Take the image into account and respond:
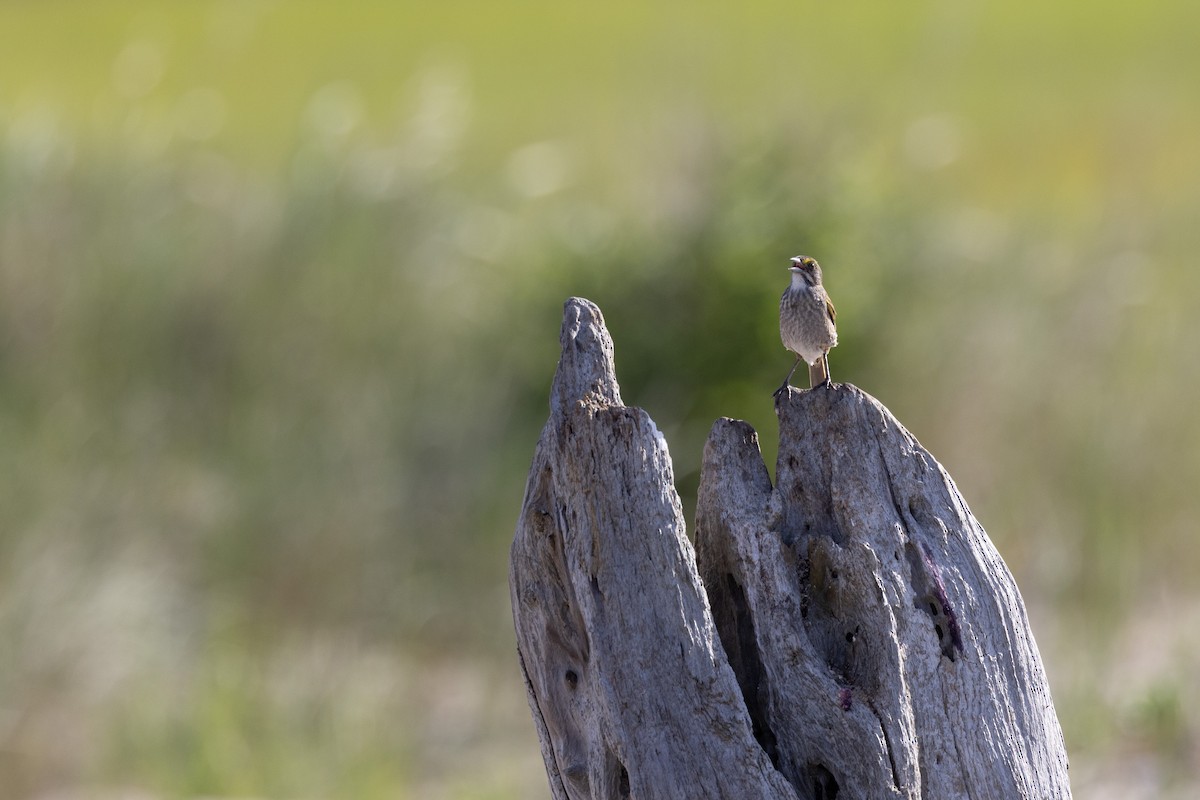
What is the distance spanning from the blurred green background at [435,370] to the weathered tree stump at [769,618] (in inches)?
152

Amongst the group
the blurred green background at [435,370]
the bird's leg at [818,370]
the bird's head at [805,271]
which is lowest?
the bird's leg at [818,370]

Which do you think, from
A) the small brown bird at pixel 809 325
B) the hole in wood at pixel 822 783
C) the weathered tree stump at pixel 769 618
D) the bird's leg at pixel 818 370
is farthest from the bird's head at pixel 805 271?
the hole in wood at pixel 822 783

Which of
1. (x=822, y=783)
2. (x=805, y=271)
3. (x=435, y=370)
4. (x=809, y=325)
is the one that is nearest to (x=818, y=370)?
(x=809, y=325)

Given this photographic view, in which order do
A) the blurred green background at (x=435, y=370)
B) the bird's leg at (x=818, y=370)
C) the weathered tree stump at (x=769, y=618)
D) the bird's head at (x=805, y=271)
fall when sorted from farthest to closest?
the blurred green background at (x=435, y=370), the bird's head at (x=805, y=271), the bird's leg at (x=818, y=370), the weathered tree stump at (x=769, y=618)

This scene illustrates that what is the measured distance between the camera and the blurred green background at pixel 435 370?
6.62 m

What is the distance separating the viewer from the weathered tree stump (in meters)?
2.24

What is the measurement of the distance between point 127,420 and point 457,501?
6.68ft

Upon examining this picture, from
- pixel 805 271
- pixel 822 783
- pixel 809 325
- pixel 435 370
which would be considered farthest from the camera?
pixel 435 370

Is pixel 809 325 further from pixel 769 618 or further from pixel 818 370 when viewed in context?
pixel 769 618

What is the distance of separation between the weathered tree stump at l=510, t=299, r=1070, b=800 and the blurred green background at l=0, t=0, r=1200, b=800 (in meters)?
3.86

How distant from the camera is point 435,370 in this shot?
8.34 meters

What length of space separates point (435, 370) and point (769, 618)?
6199 millimetres

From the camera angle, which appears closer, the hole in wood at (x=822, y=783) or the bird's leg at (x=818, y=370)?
the hole in wood at (x=822, y=783)

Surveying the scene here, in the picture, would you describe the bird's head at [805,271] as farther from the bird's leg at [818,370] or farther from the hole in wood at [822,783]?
the hole in wood at [822,783]
